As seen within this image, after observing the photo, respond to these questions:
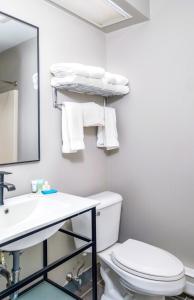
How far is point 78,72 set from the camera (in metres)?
1.65

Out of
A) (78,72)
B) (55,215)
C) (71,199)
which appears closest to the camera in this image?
(55,215)

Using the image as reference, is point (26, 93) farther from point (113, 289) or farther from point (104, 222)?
point (113, 289)

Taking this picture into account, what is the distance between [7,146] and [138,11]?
139 centimetres

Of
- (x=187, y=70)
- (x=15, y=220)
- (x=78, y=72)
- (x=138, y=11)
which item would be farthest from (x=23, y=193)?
(x=138, y=11)

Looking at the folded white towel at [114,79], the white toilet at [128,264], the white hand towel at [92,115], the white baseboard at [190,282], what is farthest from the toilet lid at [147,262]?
the folded white towel at [114,79]

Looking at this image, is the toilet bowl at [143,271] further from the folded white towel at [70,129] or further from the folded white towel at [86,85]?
the folded white towel at [86,85]

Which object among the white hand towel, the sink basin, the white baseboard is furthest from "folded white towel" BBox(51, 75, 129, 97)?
the white baseboard

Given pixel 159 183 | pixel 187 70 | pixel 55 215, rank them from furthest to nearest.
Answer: pixel 159 183 < pixel 187 70 < pixel 55 215

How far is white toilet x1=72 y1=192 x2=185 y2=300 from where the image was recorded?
137 cm

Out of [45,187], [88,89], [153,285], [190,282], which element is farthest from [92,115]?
[190,282]

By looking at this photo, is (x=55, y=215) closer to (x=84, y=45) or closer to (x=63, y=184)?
(x=63, y=184)

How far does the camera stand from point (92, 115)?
1866mm

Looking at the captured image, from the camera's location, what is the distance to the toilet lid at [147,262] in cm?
138

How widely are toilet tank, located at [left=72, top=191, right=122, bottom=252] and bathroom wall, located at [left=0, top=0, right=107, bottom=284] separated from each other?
175 millimetres
